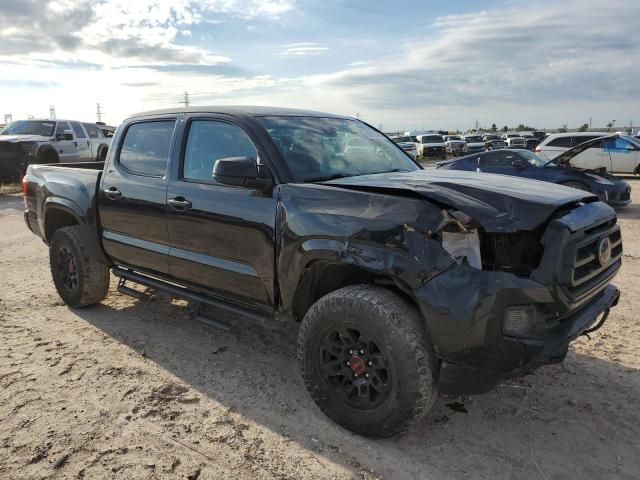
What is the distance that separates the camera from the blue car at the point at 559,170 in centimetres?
1086

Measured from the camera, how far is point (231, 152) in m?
3.77

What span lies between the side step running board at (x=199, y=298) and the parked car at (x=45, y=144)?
11.3 meters

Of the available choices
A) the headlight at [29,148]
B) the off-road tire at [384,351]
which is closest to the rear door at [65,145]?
the headlight at [29,148]

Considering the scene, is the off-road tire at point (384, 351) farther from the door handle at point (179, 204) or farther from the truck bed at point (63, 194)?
the truck bed at point (63, 194)

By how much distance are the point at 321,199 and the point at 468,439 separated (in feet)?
5.28

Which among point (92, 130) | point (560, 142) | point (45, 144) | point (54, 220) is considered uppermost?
point (92, 130)

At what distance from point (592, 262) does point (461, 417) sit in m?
1.20

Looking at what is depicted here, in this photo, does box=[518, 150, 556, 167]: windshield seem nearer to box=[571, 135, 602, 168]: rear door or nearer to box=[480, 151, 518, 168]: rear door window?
box=[480, 151, 518, 168]: rear door window

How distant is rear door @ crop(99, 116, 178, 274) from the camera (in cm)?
420

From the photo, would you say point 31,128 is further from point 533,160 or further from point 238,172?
point 238,172

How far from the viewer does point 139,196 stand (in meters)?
4.32

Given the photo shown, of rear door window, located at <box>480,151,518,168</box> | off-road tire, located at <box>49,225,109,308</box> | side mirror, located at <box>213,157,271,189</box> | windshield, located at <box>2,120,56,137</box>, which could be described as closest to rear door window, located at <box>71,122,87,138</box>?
windshield, located at <box>2,120,56,137</box>

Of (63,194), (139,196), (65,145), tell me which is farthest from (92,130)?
(139,196)

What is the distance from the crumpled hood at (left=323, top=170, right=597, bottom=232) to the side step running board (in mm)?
1054
